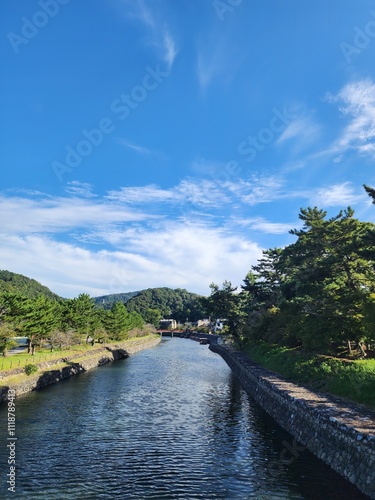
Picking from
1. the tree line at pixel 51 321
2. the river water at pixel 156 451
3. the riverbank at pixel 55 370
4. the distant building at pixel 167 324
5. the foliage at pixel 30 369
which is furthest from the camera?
the distant building at pixel 167 324

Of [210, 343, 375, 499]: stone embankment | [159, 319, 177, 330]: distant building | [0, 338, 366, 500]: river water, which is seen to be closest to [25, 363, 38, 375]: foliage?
[0, 338, 366, 500]: river water

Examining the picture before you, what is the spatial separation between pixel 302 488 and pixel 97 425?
14.3m

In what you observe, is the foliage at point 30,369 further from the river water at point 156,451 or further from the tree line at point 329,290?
the tree line at point 329,290

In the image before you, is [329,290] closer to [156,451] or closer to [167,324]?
[156,451]

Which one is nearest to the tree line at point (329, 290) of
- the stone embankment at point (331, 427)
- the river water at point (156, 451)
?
the stone embankment at point (331, 427)

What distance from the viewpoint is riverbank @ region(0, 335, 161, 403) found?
32.8m

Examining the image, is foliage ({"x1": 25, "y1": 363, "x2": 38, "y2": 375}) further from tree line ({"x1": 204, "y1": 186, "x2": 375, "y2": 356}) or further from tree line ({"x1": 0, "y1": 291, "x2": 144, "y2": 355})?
tree line ({"x1": 204, "y1": 186, "x2": 375, "y2": 356})

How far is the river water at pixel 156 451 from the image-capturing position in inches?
607

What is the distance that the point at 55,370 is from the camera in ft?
137

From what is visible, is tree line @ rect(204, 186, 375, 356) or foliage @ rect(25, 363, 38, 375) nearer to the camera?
tree line @ rect(204, 186, 375, 356)

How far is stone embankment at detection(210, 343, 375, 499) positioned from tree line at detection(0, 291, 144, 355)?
29.8 metres

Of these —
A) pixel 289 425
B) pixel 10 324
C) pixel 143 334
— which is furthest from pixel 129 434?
pixel 143 334

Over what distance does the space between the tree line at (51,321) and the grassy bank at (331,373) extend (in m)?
29.7

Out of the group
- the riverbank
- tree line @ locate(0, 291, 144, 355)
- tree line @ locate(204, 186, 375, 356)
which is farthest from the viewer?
tree line @ locate(0, 291, 144, 355)
